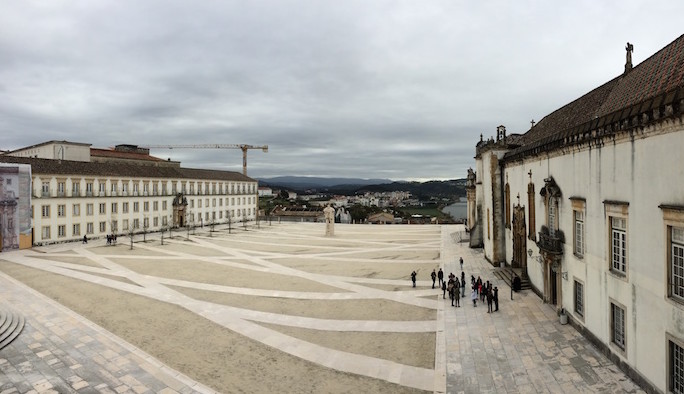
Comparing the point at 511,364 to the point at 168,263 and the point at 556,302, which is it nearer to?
the point at 556,302

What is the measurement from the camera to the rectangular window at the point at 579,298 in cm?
1515

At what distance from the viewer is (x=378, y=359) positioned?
1347cm

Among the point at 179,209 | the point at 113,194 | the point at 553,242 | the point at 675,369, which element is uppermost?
the point at 113,194

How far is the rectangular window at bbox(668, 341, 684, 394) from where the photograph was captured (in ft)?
31.2

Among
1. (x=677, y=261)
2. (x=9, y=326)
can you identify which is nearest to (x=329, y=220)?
(x=9, y=326)

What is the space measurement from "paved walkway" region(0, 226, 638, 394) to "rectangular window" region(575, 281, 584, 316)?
868 millimetres

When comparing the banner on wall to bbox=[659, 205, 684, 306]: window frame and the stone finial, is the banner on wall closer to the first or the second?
bbox=[659, 205, 684, 306]: window frame

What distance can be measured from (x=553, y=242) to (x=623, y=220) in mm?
5368

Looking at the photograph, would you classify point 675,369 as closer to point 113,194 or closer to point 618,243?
point 618,243

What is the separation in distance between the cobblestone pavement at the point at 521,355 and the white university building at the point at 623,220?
64cm

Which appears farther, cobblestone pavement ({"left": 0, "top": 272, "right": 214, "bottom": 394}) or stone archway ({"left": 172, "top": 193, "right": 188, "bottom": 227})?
stone archway ({"left": 172, "top": 193, "right": 188, "bottom": 227})

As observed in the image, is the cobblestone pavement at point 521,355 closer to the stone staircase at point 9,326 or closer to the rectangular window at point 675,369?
the rectangular window at point 675,369

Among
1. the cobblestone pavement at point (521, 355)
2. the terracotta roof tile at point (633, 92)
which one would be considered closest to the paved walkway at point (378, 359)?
the cobblestone pavement at point (521, 355)

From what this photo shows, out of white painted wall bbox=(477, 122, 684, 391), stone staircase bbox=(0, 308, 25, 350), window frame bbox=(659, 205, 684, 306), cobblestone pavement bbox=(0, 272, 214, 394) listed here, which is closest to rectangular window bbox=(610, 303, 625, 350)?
white painted wall bbox=(477, 122, 684, 391)
